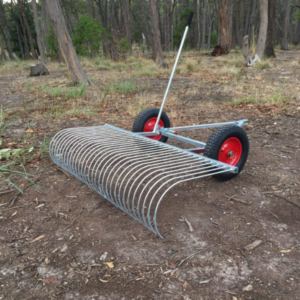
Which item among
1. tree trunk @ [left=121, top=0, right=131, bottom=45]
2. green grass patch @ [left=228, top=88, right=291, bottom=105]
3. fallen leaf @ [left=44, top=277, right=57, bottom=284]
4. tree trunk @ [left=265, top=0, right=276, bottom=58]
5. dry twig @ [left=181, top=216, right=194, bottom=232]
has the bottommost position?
fallen leaf @ [left=44, top=277, right=57, bottom=284]

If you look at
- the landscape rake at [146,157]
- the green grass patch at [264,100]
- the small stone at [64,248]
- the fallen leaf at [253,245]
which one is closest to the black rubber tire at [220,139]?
the landscape rake at [146,157]

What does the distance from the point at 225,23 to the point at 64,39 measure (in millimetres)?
10957

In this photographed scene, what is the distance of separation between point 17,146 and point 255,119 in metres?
3.93

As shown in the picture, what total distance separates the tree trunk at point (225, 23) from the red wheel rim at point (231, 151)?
14.4 m

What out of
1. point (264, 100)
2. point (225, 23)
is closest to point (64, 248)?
point (264, 100)

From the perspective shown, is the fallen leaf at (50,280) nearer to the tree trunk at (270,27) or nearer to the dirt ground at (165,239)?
the dirt ground at (165,239)

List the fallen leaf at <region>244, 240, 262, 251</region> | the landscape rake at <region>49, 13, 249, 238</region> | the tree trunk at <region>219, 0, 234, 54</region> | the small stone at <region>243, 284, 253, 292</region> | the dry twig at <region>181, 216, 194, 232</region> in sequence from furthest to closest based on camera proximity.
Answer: the tree trunk at <region>219, 0, 234, 54</region>, the landscape rake at <region>49, 13, 249, 238</region>, the dry twig at <region>181, 216, 194, 232</region>, the fallen leaf at <region>244, 240, 262, 251</region>, the small stone at <region>243, 284, 253, 292</region>

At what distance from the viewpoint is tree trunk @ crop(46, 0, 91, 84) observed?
7468mm

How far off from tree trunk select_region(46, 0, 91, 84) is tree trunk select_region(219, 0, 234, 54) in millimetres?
10461

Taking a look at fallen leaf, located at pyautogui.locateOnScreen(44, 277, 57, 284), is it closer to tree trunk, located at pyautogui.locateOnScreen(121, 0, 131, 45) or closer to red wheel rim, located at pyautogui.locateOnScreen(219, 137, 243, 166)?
red wheel rim, located at pyautogui.locateOnScreen(219, 137, 243, 166)

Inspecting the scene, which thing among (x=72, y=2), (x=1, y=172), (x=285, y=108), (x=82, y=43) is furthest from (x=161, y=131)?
(x=72, y=2)

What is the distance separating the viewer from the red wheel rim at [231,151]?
10.2 ft

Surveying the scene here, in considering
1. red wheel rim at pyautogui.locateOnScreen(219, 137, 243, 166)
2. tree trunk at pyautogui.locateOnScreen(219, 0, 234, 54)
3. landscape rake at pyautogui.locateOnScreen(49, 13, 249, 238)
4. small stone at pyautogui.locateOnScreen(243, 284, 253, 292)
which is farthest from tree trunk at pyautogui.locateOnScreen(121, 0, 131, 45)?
small stone at pyautogui.locateOnScreen(243, 284, 253, 292)

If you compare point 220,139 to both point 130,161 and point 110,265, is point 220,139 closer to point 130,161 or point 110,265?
point 130,161
